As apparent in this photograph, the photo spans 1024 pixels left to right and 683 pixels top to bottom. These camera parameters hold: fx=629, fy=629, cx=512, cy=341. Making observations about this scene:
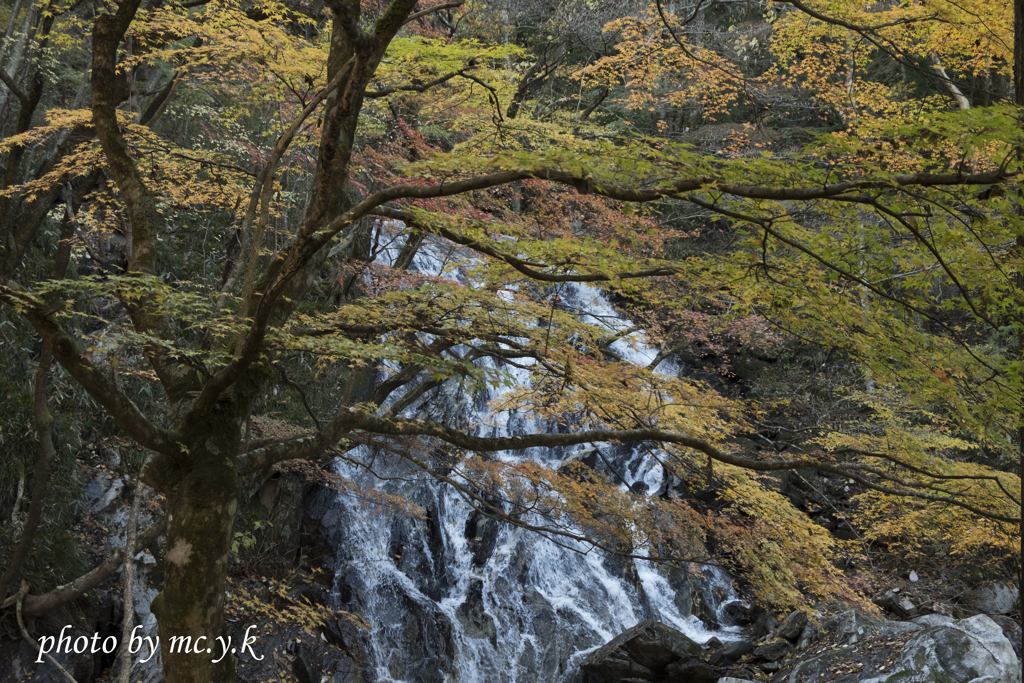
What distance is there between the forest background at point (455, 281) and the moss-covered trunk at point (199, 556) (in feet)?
0.06

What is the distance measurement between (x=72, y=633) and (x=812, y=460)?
806cm

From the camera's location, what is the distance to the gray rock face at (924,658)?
6.54 m

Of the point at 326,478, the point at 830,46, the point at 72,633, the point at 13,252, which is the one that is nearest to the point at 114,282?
the point at 13,252

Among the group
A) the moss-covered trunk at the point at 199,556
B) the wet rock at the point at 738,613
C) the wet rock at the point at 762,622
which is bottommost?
the wet rock at the point at 738,613

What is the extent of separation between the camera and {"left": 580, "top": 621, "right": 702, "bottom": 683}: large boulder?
8.42 m

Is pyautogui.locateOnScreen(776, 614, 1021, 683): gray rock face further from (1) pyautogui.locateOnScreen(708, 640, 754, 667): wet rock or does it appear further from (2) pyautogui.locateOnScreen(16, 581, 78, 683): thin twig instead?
(2) pyautogui.locateOnScreen(16, 581, 78, 683): thin twig

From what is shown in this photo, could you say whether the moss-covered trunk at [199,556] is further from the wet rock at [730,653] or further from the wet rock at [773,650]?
the wet rock at [773,650]

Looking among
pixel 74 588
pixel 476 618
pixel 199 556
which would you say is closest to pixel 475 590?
pixel 476 618

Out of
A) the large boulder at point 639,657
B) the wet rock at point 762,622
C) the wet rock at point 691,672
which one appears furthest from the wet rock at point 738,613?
the wet rock at point 691,672

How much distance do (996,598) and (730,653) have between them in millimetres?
5338

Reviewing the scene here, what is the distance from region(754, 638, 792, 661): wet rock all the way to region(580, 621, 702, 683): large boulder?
1005mm

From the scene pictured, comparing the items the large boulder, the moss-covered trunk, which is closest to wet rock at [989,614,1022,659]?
the large boulder

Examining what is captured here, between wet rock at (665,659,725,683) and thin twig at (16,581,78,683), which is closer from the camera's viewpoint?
thin twig at (16,581,78,683)

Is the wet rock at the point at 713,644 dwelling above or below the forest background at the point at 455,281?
below
